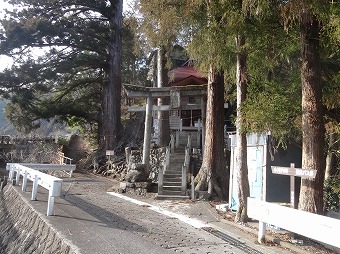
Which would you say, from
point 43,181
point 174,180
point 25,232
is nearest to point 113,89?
point 174,180

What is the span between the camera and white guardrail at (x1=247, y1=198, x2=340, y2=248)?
4.94 m

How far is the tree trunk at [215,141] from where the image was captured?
45.0 ft

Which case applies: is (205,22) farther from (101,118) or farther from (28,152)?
(28,152)

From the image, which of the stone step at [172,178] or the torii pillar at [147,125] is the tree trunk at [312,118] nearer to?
the stone step at [172,178]

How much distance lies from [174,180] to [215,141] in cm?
247

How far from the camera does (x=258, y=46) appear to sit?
8.52 metres

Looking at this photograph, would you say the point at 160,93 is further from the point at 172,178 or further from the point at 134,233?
the point at 134,233

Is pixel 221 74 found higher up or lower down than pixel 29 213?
higher up

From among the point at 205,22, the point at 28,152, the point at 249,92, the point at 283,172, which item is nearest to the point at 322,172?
the point at 283,172

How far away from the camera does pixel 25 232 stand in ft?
27.8

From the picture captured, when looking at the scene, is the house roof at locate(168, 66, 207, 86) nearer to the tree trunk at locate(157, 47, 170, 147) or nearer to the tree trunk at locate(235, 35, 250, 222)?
the tree trunk at locate(157, 47, 170, 147)

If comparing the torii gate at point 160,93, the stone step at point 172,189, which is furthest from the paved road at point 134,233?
the torii gate at point 160,93

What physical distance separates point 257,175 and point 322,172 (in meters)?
3.17

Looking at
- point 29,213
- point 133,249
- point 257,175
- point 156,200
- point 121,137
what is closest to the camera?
point 133,249
